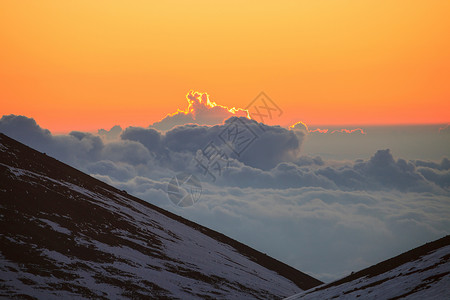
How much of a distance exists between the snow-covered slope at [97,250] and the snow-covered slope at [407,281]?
20.7m

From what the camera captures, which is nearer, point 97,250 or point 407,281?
point 407,281

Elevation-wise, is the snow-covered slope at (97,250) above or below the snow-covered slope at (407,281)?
below

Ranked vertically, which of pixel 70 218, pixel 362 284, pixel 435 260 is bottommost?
pixel 70 218

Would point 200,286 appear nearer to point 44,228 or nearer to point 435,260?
point 44,228

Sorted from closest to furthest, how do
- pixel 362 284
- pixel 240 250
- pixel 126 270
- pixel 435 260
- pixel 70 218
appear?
pixel 435 260, pixel 362 284, pixel 126 270, pixel 70 218, pixel 240 250

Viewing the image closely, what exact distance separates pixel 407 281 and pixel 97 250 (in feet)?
136

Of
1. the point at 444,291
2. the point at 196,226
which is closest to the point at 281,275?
the point at 196,226

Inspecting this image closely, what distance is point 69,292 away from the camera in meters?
47.9

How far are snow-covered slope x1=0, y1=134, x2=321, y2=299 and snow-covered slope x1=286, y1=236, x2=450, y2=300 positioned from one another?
20.7m

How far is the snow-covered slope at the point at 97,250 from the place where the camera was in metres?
50.8

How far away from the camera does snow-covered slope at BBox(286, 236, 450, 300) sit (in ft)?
124

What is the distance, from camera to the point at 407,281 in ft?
140

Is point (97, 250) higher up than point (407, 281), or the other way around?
point (407, 281)

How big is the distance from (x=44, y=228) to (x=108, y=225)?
1705cm
